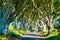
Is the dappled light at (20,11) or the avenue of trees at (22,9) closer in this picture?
the dappled light at (20,11)

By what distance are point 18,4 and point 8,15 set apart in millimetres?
3600

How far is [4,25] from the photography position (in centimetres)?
2394

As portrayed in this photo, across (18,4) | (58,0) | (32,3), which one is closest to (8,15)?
(18,4)

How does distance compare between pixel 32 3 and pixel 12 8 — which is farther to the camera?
pixel 32 3

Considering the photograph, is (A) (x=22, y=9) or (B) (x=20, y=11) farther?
(B) (x=20, y=11)

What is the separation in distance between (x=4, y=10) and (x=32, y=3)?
9.27 m

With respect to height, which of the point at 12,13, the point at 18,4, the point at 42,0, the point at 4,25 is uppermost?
the point at 42,0

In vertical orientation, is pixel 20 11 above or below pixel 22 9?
below

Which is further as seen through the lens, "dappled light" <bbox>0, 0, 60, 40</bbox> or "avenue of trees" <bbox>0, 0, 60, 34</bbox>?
"avenue of trees" <bbox>0, 0, 60, 34</bbox>

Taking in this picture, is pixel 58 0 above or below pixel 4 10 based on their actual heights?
above

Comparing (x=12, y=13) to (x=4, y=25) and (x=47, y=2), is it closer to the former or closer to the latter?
(x=4, y=25)

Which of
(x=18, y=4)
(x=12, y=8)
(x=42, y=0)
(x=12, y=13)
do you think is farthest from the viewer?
(x=42, y=0)

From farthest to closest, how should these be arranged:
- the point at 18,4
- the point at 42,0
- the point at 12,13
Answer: the point at 42,0 → the point at 18,4 → the point at 12,13

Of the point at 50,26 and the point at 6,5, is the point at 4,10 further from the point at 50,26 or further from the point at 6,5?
the point at 50,26
